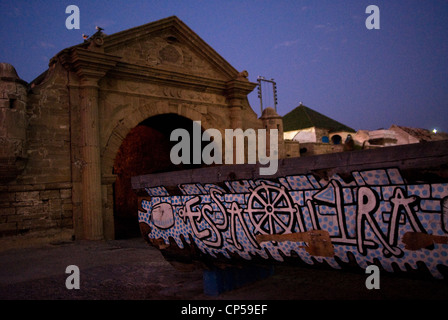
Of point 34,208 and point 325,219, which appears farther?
point 34,208

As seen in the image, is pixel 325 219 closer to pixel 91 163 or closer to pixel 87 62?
pixel 91 163

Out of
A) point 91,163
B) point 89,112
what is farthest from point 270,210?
point 89,112

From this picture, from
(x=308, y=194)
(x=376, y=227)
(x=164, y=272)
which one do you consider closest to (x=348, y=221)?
(x=376, y=227)

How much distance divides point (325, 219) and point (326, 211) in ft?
0.23

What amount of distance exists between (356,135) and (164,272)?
30.7 metres

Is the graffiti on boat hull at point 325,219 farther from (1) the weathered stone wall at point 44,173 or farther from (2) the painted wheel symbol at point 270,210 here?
(1) the weathered stone wall at point 44,173

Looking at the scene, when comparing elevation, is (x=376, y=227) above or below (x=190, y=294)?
above

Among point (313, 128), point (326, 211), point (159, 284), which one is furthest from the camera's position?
point (313, 128)

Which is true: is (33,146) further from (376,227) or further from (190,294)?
(376,227)

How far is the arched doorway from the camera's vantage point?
44.4 feet

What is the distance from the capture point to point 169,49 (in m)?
10.8

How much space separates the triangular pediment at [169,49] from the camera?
9.80 meters

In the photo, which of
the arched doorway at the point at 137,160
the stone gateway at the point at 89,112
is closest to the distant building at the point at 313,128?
the arched doorway at the point at 137,160

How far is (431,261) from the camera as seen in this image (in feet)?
8.17
